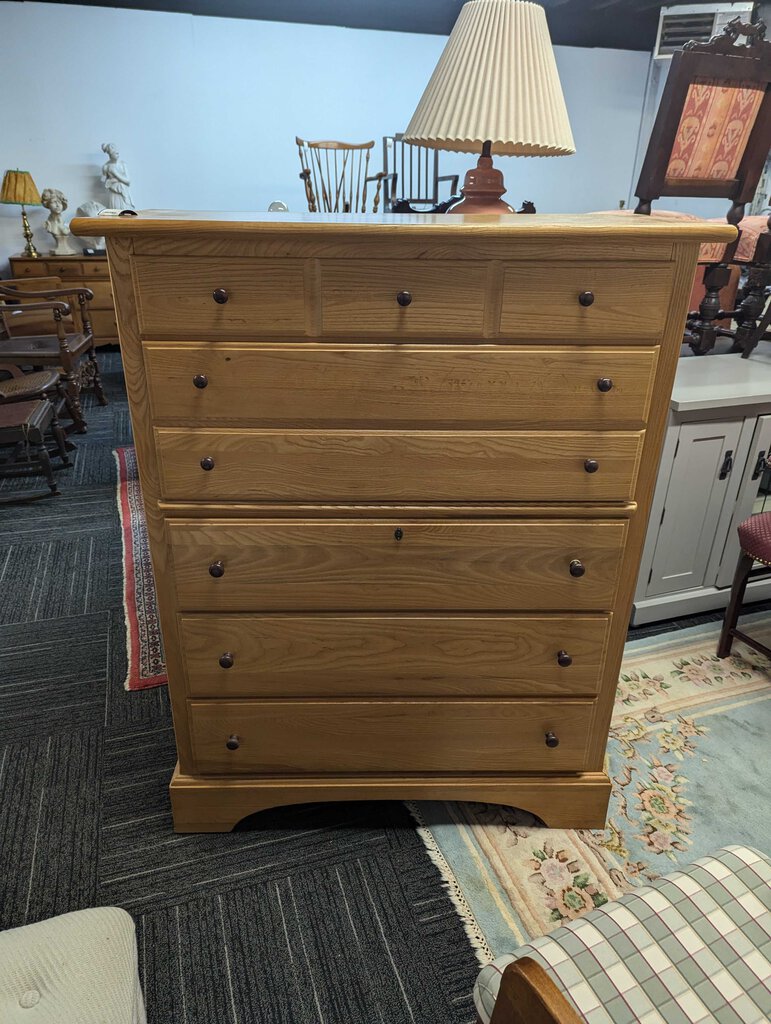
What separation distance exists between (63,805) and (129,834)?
0.22 meters

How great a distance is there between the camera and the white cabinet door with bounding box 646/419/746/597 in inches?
84.4

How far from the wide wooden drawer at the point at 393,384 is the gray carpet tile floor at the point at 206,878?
1035 millimetres

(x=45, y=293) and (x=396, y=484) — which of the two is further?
(x=45, y=293)

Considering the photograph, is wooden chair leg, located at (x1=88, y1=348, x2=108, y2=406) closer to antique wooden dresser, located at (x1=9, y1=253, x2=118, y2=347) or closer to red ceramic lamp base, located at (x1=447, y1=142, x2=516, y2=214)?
antique wooden dresser, located at (x1=9, y1=253, x2=118, y2=347)

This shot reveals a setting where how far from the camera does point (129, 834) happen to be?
1.61 m

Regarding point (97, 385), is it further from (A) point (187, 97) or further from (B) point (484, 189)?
(B) point (484, 189)

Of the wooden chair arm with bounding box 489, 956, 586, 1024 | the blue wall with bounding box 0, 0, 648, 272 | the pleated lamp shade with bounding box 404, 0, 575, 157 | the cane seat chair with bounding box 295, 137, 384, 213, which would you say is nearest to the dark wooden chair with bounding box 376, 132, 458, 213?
the cane seat chair with bounding box 295, 137, 384, 213

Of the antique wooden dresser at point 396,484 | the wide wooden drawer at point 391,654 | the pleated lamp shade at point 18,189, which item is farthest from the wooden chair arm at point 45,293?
the wide wooden drawer at point 391,654

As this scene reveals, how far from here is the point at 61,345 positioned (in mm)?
3676

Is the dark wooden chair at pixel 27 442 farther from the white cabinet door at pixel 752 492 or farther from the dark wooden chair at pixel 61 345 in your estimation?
the white cabinet door at pixel 752 492

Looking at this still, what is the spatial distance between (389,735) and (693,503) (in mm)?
1360

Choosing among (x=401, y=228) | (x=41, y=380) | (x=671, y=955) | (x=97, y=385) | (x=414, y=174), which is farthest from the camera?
(x=414, y=174)

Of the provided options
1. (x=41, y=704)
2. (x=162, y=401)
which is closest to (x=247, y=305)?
(x=162, y=401)

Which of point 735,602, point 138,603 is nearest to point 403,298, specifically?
point 735,602
